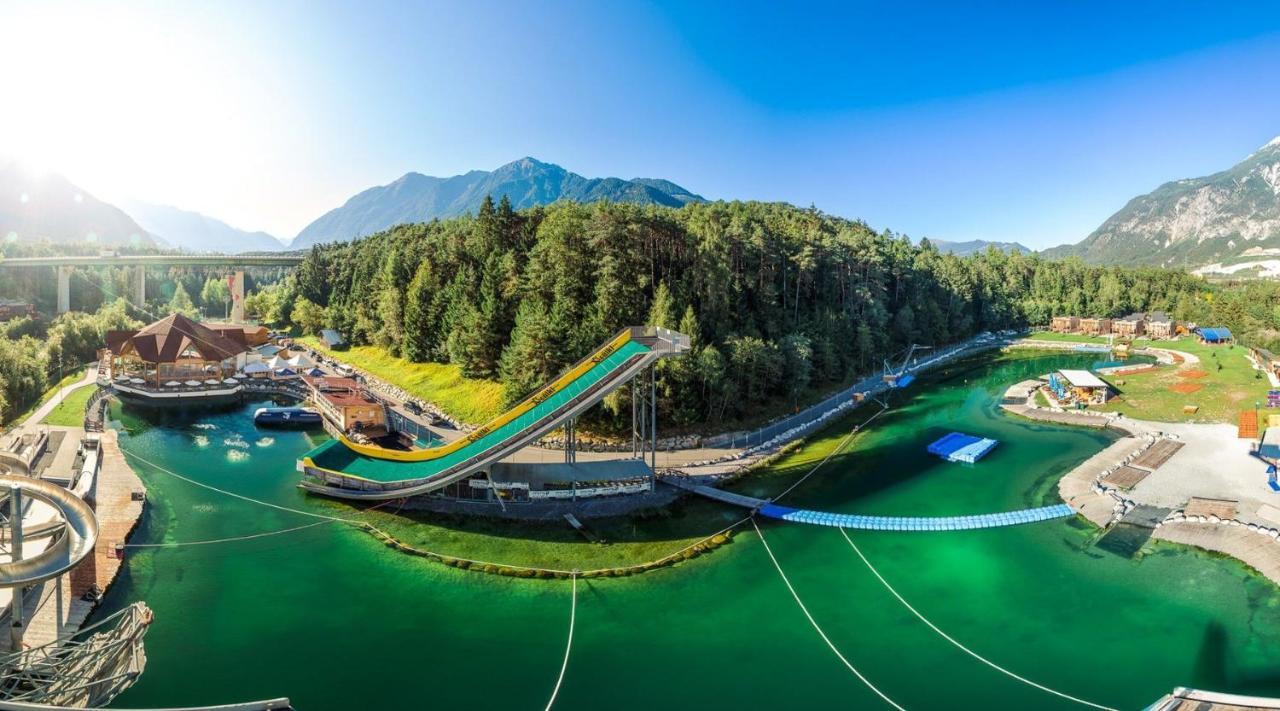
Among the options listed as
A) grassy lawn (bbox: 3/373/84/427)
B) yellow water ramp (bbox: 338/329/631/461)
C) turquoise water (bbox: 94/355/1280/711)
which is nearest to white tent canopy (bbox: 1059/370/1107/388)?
turquoise water (bbox: 94/355/1280/711)

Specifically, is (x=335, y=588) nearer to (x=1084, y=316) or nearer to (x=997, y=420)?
(x=997, y=420)

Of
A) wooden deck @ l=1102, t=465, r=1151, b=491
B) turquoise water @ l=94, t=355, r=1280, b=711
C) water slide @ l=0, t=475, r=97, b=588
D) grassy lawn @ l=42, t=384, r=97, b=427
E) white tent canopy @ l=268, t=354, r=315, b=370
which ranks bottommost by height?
turquoise water @ l=94, t=355, r=1280, b=711

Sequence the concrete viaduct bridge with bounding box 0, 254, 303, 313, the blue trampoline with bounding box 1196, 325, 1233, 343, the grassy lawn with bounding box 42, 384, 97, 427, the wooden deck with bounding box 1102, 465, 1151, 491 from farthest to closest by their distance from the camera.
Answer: the blue trampoline with bounding box 1196, 325, 1233, 343 → the concrete viaduct bridge with bounding box 0, 254, 303, 313 → the grassy lawn with bounding box 42, 384, 97, 427 → the wooden deck with bounding box 1102, 465, 1151, 491

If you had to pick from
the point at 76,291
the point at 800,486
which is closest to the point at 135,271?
the point at 76,291

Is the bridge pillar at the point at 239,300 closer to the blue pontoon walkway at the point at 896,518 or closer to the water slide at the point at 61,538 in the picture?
the water slide at the point at 61,538

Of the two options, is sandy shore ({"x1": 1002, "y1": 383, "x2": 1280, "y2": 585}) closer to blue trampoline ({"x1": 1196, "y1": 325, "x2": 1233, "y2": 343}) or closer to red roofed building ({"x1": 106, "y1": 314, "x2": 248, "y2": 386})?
blue trampoline ({"x1": 1196, "y1": 325, "x2": 1233, "y2": 343})
